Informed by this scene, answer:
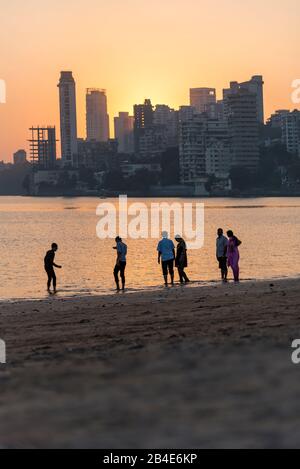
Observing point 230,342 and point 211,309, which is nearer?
point 230,342

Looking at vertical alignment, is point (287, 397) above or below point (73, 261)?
above

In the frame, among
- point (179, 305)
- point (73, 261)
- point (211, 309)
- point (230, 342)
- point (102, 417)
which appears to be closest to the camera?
point (102, 417)

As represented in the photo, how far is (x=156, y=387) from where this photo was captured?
775 centimetres

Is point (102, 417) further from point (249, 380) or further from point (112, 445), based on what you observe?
point (249, 380)

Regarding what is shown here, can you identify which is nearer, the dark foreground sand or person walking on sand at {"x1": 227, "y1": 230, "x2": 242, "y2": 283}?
the dark foreground sand

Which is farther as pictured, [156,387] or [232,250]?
[232,250]

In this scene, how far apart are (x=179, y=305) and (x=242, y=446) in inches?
436

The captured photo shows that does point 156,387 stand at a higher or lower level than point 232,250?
higher

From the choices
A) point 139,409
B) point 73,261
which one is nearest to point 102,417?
point 139,409

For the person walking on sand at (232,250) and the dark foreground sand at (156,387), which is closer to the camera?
the dark foreground sand at (156,387)

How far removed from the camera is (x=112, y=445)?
21.5 ft

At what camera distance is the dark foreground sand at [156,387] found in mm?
6719

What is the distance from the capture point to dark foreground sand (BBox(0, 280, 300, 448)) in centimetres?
672

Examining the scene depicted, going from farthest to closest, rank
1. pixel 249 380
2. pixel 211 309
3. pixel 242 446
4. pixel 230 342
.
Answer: pixel 211 309 → pixel 230 342 → pixel 249 380 → pixel 242 446
